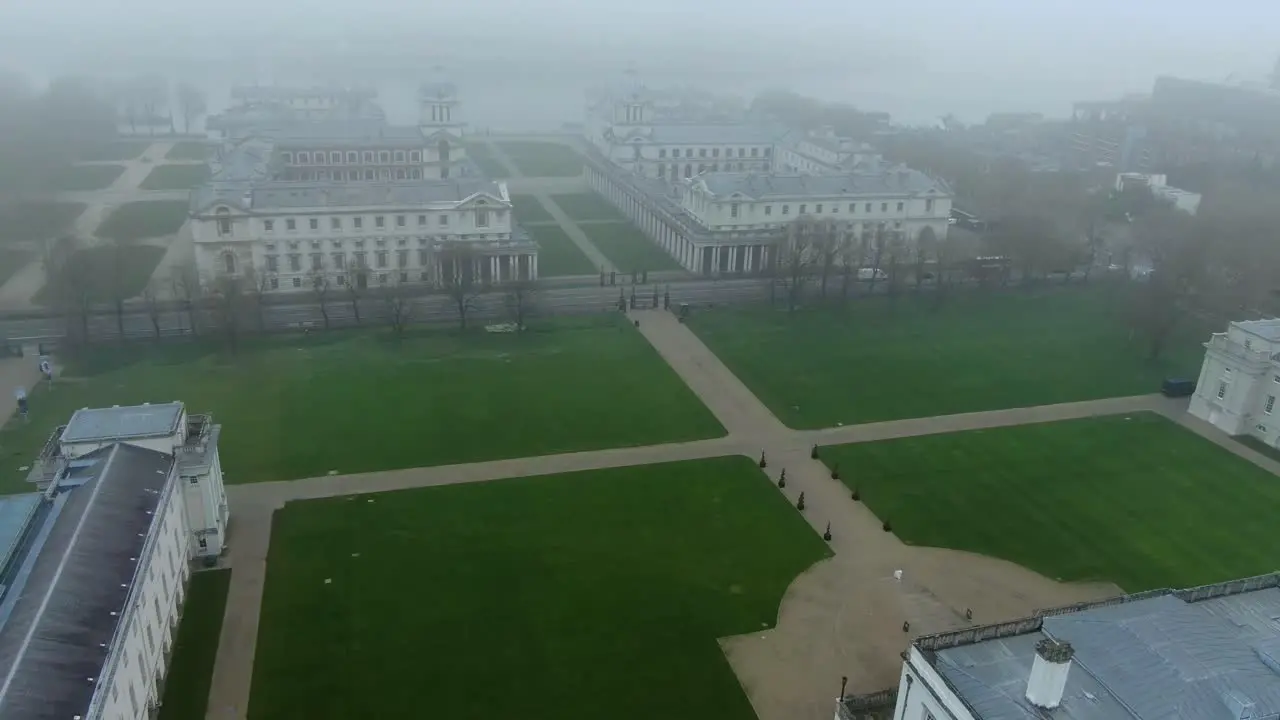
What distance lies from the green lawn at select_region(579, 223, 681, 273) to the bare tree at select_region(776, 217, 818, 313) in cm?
1144

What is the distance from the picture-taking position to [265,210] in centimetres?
7675

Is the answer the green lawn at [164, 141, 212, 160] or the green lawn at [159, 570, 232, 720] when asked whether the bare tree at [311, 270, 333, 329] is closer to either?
the green lawn at [159, 570, 232, 720]

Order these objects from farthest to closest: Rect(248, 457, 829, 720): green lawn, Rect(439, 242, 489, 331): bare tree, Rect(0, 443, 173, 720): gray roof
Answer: Rect(439, 242, 489, 331): bare tree
Rect(248, 457, 829, 720): green lawn
Rect(0, 443, 173, 720): gray roof

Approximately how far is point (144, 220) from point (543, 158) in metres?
61.4

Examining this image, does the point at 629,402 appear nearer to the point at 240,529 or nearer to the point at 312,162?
the point at 240,529

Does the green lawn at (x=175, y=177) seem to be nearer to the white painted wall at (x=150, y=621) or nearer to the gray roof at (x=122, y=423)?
the gray roof at (x=122, y=423)

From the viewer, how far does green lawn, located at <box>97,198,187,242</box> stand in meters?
90.8

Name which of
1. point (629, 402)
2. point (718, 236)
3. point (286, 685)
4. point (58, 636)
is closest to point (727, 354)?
point (629, 402)

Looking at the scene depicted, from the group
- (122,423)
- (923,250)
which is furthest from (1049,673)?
(923,250)

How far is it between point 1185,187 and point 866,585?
112982mm

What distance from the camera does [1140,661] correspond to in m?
24.8

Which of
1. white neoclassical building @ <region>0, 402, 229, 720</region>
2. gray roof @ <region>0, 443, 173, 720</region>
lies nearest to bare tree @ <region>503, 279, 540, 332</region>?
white neoclassical building @ <region>0, 402, 229, 720</region>

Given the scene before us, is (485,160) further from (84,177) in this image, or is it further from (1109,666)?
(1109,666)

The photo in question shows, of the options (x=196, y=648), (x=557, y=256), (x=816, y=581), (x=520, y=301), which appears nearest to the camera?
(x=196, y=648)
